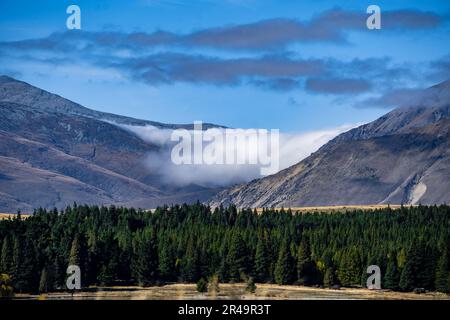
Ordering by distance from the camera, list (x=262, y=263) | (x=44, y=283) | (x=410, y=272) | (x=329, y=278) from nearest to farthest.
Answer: (x=44, y=283), (x=410, y=272), (x=329, y=278), (x=262, y=263)

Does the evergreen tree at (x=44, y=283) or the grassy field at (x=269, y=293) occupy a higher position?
the evergreen tree at (x=44, y=283)

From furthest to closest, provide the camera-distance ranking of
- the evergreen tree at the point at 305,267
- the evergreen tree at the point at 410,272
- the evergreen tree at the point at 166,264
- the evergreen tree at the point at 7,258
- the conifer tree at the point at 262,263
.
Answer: the conifer tree at the point at 262,263 < the evergreen tree at the point at 166,264 < the evergreen tree at the point at 305,267 < the evergreen tree at the point at 410,272 < the evergreen tree at the point at 7,258

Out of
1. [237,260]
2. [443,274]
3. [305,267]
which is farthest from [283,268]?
[443,274]

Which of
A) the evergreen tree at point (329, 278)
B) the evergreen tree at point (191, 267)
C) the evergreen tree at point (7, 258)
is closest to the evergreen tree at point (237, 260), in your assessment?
the evergreen tree at point (191, 267)

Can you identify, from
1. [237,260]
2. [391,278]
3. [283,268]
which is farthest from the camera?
[237,260]

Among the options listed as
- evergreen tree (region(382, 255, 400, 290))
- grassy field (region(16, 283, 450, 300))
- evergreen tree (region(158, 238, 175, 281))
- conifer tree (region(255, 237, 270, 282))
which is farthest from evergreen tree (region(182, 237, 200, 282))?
evergreen tree (region(382, 255, 400, 290))

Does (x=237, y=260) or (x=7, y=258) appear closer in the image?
(x=7, y=258)

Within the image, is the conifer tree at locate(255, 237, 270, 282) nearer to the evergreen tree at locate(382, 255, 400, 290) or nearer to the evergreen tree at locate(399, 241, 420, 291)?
the evergreen tree at locate(382, 255, 400, 290)

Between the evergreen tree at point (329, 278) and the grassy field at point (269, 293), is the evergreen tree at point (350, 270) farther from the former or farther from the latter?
the grassy field at point (269, 293)

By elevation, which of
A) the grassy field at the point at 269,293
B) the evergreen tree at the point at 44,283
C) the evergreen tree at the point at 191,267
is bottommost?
the grassy field at the point at 269,293

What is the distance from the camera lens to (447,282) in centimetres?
16775

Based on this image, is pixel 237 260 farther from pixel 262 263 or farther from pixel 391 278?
pixel 391 278
